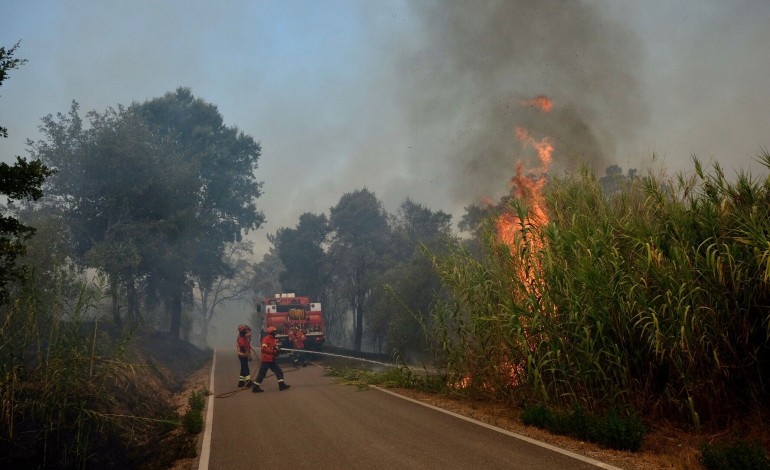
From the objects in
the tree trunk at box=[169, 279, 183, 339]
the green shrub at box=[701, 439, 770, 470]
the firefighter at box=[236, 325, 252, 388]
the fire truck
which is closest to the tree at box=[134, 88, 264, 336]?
the tree trunk at box=[169, 279, 183, 339]

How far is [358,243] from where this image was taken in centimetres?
5269

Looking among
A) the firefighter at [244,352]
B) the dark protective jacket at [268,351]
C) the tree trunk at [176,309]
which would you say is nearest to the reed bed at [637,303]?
the dark protective jacket at [268,351]

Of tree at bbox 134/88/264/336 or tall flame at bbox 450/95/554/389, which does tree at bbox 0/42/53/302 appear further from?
tree at bbox 134/88/264/336

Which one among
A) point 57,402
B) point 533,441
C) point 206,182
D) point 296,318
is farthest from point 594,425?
point 206,182

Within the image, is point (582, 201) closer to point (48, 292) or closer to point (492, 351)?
point (492, 351)

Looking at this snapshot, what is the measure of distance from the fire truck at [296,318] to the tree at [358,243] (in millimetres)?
20097

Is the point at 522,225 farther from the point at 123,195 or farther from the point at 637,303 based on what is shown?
the point at 123,195

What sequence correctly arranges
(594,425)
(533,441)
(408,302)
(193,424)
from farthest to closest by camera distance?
(408,302) < (193,424) < (533,441) < (594,425)

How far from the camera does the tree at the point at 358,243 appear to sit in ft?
164

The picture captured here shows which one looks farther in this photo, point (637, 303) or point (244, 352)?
point (244, 352)

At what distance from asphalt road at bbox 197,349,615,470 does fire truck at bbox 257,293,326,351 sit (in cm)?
1510

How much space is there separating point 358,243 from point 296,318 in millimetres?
25502

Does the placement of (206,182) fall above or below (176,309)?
above

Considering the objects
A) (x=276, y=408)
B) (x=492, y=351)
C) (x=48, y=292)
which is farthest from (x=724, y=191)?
(x=48, y=292)
